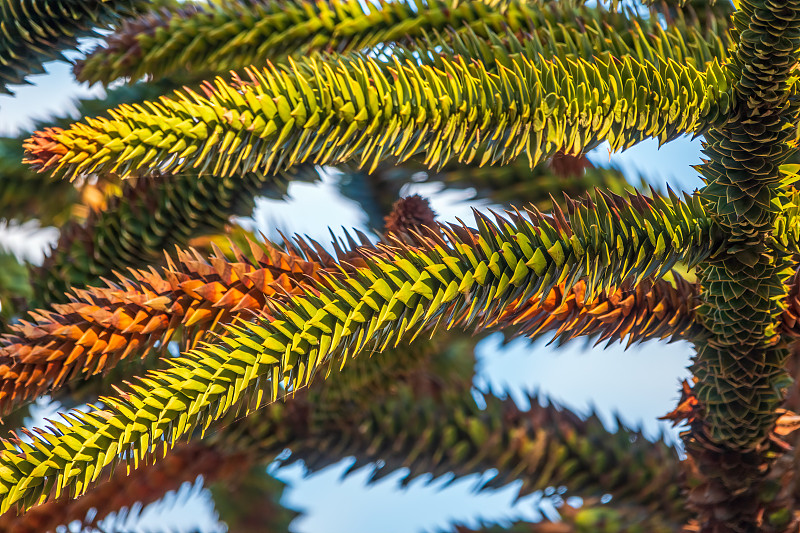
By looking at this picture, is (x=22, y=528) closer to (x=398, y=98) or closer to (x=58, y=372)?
(x=58, y=372)

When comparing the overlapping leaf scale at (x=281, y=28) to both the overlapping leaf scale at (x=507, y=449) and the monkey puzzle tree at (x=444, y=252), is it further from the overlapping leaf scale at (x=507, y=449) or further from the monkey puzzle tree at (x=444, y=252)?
the overlapping leaf scale at (x=507, y=449)

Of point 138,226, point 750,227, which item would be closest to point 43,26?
point 138,226

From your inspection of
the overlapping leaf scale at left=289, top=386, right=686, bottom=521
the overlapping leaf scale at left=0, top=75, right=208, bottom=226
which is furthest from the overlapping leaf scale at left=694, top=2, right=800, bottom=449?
the overlapping leaf scale at left=0, top=75, right=208, bottom=226

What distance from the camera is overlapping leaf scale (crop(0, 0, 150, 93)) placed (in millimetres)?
1725

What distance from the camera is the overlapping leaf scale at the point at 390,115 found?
96cm

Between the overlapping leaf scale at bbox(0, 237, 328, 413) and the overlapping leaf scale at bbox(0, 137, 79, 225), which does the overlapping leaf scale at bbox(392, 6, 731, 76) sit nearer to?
the overlapping leaf scale at bbox(0, 237, 328, 413)

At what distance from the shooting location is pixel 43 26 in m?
1.75

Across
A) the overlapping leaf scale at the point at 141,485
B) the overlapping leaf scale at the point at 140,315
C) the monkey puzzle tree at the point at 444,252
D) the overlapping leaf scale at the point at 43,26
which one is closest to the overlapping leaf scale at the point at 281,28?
the monkey puzzle tree at the point at 444,252

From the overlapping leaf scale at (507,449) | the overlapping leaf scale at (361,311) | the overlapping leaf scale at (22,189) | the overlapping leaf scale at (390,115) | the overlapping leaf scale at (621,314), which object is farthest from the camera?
the overlapping leaf scale at (22,189)

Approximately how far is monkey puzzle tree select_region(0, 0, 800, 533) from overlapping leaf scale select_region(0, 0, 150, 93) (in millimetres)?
170

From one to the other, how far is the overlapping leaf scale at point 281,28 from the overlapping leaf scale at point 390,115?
0.51 meters

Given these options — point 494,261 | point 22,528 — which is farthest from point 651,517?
point 22,528

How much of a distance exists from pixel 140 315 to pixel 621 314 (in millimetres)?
697

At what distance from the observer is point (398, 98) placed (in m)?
1.02
